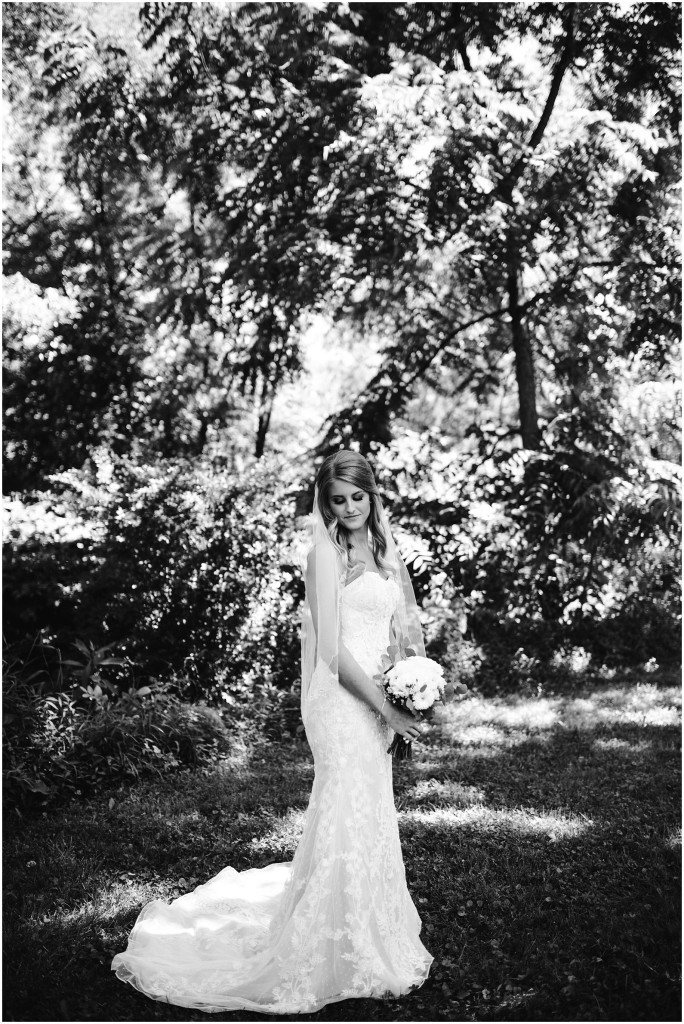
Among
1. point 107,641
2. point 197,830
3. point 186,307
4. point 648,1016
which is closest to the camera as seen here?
point 648,1016

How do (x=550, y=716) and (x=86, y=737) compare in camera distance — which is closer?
(x=86, y=737)

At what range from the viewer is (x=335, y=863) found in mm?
3596

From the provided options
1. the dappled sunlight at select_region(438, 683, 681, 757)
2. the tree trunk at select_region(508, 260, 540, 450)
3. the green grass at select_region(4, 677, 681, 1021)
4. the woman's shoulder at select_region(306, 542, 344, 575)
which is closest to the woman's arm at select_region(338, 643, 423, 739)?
the woman's shoulder at select_region(306, 542, 344, 575)

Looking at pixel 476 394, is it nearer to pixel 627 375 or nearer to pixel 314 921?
pixel 627 375

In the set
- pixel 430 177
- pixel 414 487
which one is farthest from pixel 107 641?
pixel 430 177

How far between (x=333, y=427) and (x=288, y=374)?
245 centimetres

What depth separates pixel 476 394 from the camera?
37.5ft

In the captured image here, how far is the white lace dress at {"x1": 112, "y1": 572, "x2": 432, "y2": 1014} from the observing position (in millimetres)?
3480

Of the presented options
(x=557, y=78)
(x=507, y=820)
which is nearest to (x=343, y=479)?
(x=507, y=820)

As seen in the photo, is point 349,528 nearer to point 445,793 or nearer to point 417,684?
point 417,684

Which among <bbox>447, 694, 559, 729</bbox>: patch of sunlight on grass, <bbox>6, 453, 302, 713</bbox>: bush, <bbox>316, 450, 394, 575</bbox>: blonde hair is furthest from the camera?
<bbox>6, 453, 302, 713</bbox>: bush

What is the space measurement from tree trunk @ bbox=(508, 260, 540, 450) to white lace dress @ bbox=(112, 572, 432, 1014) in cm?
659

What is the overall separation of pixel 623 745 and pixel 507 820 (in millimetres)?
1943

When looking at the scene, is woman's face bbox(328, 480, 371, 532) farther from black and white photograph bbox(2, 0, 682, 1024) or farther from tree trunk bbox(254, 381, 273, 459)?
tree trunk bbox(254, 381, 273, 459)
